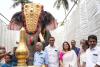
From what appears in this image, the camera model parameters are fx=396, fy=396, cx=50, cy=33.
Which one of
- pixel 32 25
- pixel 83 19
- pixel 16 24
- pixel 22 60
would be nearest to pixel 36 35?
pixel 32 25

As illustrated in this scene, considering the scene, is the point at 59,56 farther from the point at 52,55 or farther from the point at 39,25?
the point at 39,25

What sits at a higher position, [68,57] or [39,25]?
[39,25]

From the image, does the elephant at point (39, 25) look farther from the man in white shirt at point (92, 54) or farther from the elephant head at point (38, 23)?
the man in white shirt at point (92, 54)

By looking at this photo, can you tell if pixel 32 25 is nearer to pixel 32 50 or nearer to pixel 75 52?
pixel 32 50

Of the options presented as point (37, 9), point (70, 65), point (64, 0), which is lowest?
point (70, 65)

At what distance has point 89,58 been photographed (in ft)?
21.7

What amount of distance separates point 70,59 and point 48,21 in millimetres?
1789

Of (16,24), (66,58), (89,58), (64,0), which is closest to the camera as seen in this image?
(89,58)

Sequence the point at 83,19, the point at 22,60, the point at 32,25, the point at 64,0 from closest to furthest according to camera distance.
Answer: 1. the point at 22,60
2. the point at 32,25
3. the point at 83,19
4. the point at 64,0

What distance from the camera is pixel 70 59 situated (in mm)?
8062

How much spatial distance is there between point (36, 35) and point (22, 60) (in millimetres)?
5419

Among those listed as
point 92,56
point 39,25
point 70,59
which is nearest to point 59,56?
point 70,59

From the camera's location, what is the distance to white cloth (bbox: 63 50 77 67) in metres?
8.01

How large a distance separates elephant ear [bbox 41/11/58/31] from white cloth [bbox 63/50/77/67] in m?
1.53
